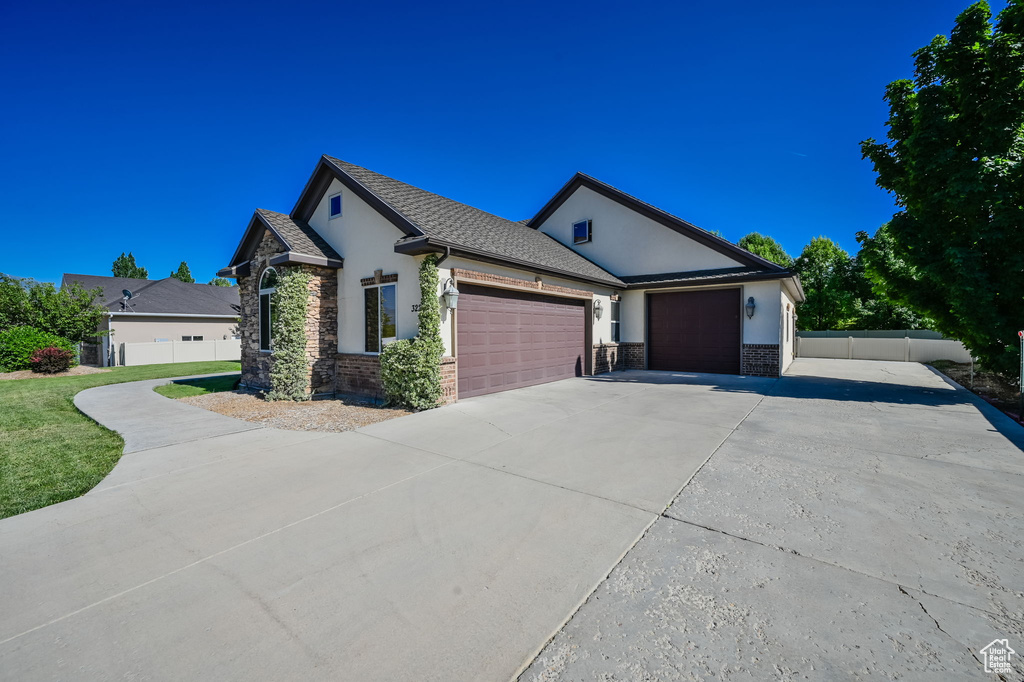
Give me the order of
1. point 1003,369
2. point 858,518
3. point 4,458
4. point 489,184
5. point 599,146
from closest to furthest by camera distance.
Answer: point 858,518, point 4,458, point 1003,369, point 599,146, point 489,184

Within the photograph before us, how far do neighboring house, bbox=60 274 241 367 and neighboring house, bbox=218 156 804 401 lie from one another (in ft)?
37.9

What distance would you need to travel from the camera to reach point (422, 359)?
834 cm

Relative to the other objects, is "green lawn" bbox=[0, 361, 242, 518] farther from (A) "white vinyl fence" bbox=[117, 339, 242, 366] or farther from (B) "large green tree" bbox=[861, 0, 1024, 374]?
(B) "large green tree" bbox=[861, 0, 1024, 374]

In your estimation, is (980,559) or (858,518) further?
(858,518)

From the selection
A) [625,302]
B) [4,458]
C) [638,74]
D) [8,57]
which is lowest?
[4,458]

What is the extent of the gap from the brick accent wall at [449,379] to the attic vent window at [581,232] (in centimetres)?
989

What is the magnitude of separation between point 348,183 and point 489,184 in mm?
9298

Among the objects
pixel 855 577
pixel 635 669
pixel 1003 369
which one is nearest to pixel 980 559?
pixel 855 577

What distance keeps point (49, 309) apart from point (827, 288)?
44.3m

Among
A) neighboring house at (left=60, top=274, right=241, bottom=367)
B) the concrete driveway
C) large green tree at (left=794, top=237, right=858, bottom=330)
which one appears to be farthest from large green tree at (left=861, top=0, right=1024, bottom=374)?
neighboring house at (left=60, top=274, right=241, bottom=367)

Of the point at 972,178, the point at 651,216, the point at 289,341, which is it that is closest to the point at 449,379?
the point at 289,341

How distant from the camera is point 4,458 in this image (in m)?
5.46

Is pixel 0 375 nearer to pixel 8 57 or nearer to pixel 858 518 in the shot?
pixel 8 57

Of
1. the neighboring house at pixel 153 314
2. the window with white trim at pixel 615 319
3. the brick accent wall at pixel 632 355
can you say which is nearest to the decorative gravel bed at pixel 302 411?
the window with white trim at pixel 615 319
